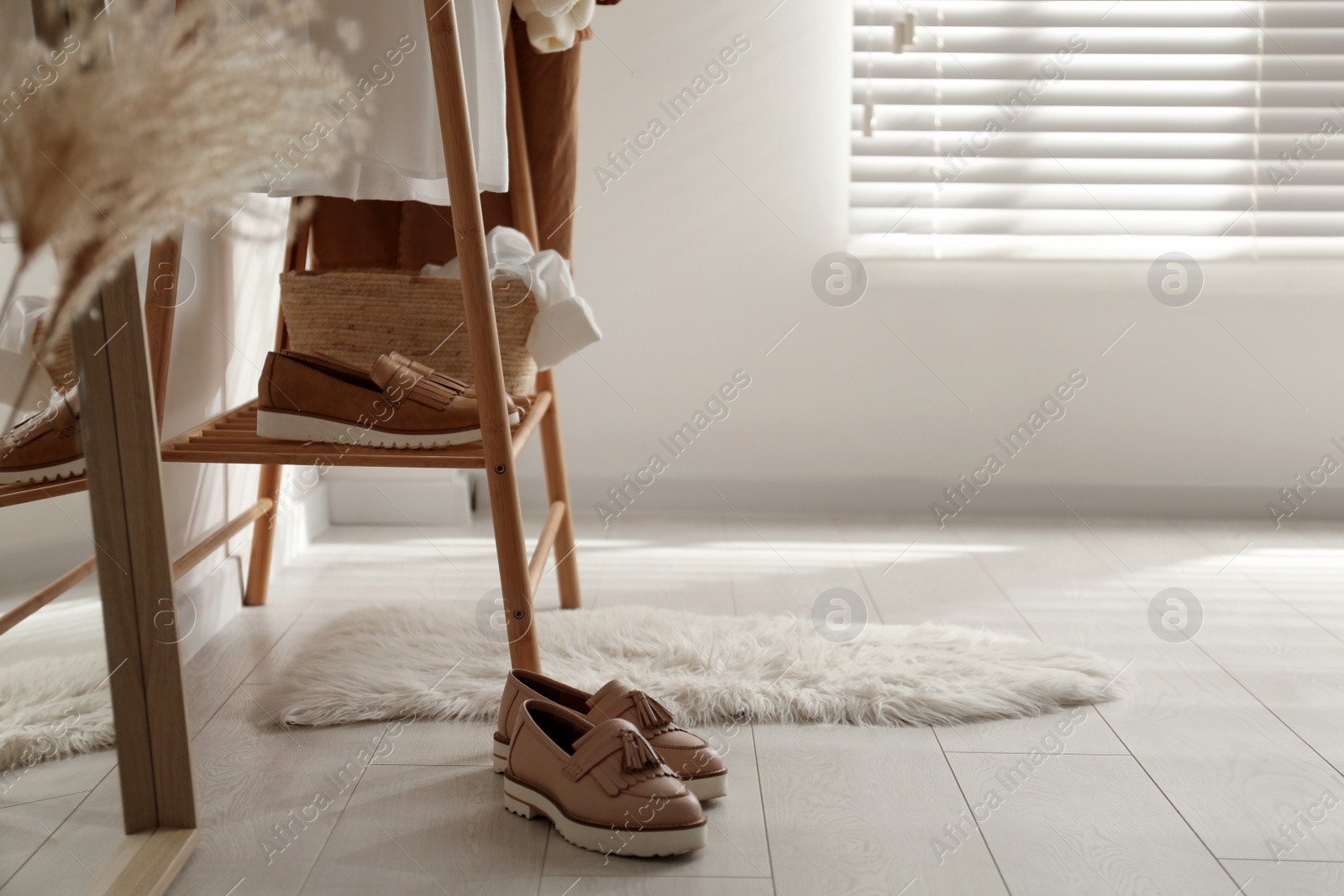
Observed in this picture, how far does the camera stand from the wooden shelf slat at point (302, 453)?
122 cm

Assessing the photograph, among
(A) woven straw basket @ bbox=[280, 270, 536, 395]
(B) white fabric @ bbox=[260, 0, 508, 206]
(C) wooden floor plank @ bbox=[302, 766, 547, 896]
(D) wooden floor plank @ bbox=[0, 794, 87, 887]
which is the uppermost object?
(B) white fabric @ bbox=[260, 0, 508, 206]

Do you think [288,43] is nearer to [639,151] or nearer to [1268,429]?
[639,151]

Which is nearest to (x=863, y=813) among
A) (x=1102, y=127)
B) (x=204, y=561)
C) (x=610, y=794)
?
(x=610, y=794)

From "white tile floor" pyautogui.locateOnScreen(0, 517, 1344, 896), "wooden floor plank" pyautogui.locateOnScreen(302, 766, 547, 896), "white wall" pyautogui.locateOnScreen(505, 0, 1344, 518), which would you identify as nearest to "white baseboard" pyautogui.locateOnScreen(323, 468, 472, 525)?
"white wall" pyautogui.locateOnScreen(505, 0, 1344, 518)

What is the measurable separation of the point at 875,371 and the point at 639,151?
705mm

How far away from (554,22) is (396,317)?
476 mm

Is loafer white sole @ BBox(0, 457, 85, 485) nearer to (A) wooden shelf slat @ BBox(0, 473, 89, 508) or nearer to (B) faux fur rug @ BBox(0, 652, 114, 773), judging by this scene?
(A) wooden shelf slat @ BBox(0, 473, 89, 508)

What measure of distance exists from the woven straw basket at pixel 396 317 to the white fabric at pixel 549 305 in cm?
1

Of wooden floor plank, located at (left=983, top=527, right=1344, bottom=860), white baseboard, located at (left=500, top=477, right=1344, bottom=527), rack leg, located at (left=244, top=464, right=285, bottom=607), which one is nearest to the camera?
wooden floor plank, located at (left=983, top=527, right=1344, bottom=860)

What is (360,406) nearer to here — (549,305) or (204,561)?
(549,305)

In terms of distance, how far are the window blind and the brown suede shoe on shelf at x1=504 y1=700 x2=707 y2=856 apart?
1.54 m

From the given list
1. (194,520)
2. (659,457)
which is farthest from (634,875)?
(659,457)

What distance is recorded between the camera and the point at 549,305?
1.43m

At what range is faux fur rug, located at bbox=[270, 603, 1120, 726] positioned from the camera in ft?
4.40
